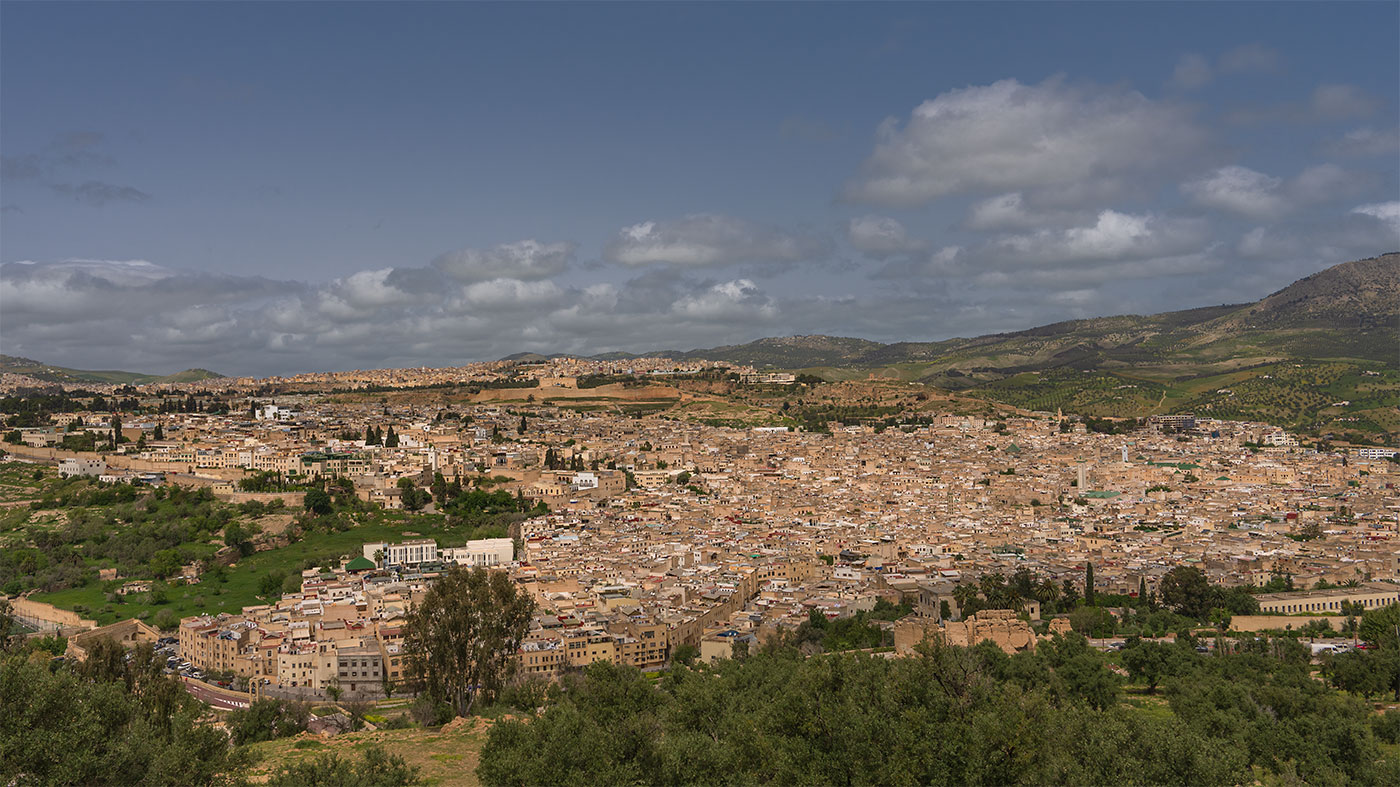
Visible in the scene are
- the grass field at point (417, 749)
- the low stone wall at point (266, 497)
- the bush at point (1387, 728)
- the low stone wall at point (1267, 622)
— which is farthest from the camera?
the low stone wall at point (266, 497)

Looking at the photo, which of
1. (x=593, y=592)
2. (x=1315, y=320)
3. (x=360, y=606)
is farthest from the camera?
(x=1315, y=320)

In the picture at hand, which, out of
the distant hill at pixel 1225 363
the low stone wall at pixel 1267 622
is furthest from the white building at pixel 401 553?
the distant hill at pixel 1225 363

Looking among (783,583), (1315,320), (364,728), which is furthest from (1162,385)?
(364,728)

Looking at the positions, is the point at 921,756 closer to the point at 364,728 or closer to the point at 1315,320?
the point at 364,728

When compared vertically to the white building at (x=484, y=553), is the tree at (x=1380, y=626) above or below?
below

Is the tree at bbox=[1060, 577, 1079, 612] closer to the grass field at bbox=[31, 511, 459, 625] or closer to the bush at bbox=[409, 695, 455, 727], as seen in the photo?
the bush at bbox=[409, 695, 455, 727]

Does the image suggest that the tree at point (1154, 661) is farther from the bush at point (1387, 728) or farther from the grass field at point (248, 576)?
the grass field at point (248, 576)

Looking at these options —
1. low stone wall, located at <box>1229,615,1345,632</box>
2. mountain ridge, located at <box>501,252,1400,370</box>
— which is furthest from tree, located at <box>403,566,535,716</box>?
mountain ridge, located at <box>501,252,1400,370</box>

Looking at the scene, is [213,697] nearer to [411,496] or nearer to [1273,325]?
[411,496]
